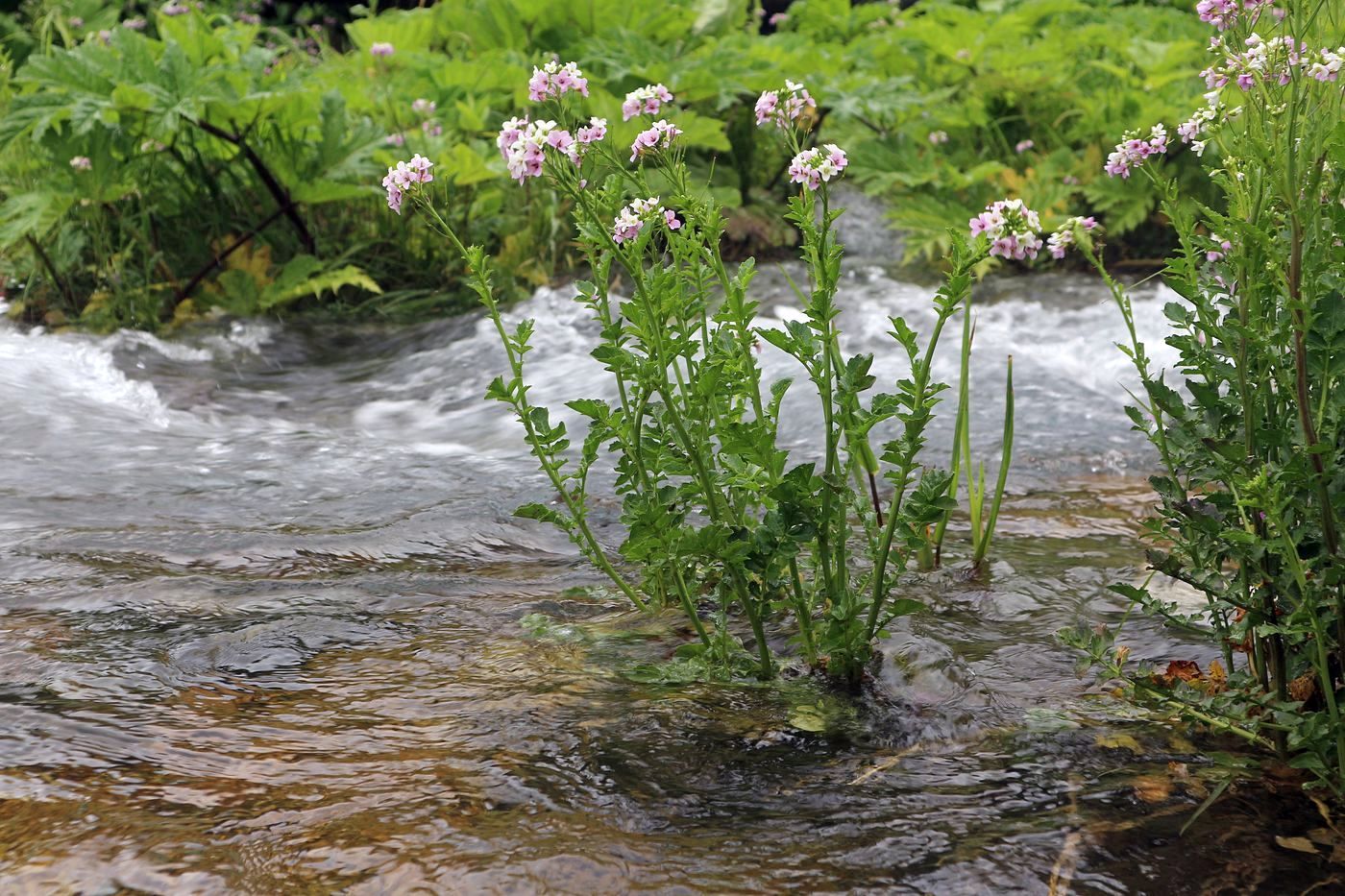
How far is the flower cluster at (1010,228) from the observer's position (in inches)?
69.3

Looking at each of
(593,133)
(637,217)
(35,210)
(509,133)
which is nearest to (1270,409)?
(637,217)

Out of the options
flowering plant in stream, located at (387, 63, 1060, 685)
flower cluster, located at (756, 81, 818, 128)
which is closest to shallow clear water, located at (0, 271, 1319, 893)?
flowering plant in stream, located at (387, 63, 1060, 685)

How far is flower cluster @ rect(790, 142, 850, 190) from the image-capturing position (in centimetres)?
181

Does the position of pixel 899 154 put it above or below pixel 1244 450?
above

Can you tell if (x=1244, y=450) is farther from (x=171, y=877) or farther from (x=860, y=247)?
(x=860, y=247)

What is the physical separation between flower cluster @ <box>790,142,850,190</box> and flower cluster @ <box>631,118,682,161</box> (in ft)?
0.77

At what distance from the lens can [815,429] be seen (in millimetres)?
4023

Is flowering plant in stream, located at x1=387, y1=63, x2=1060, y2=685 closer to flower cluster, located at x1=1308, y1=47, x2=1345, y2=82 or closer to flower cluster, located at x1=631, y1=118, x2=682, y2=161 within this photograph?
flower cluster, located at x1=631, y1=118, x2=682, y2=161

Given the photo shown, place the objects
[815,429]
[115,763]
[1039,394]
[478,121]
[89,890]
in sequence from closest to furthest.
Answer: [89,890] → [115,763] → [815,429] → [1039,394] → [478,121]

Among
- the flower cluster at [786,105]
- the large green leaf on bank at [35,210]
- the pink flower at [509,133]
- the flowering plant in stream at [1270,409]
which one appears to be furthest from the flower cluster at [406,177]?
the large green leaf on bank at [35,210]

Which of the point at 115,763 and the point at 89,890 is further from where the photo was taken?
the point at 115,763

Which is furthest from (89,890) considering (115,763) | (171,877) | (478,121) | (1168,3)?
(1168,3)

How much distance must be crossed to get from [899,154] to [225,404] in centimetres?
358

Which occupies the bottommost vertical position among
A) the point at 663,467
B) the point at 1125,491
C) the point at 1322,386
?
the point at 1125,491
